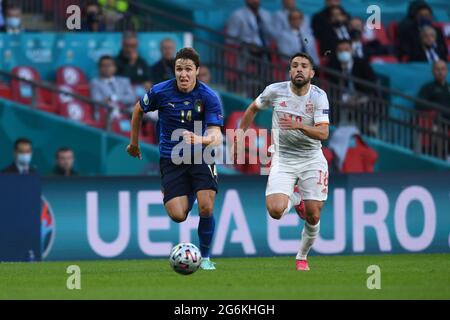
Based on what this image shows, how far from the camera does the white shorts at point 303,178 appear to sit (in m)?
14.6

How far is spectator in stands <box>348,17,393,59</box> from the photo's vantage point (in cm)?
2322

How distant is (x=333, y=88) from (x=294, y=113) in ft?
25.4

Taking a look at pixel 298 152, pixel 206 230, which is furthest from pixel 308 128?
pixel 206 230

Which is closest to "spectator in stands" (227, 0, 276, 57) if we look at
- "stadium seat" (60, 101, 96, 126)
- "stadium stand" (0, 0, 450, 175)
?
"stadium stand" (0, 0, 450, 175)

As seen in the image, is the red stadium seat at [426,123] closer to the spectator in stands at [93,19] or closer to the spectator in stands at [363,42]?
the spectator in stands at [363,42]

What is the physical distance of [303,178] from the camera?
14.7 meters

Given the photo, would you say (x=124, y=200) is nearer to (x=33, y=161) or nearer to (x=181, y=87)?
(x=33, y=161)

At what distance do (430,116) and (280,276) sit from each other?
878 cm

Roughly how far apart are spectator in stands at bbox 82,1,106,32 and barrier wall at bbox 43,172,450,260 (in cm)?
449

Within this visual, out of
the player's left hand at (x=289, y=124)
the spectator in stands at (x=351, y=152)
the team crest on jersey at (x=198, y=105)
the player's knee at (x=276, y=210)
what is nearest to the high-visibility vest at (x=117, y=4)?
the spectator in stands at (x=351, y=152)

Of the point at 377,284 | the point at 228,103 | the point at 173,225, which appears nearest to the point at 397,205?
the point at 173,225

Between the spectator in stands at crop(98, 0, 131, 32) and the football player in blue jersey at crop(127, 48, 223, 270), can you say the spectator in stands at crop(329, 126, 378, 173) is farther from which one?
the football player in blue jersey at crop(127, 48, 223, 270)

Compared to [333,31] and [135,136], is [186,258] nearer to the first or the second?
[135,136]

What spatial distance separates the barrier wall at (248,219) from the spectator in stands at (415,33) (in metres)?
5.52
